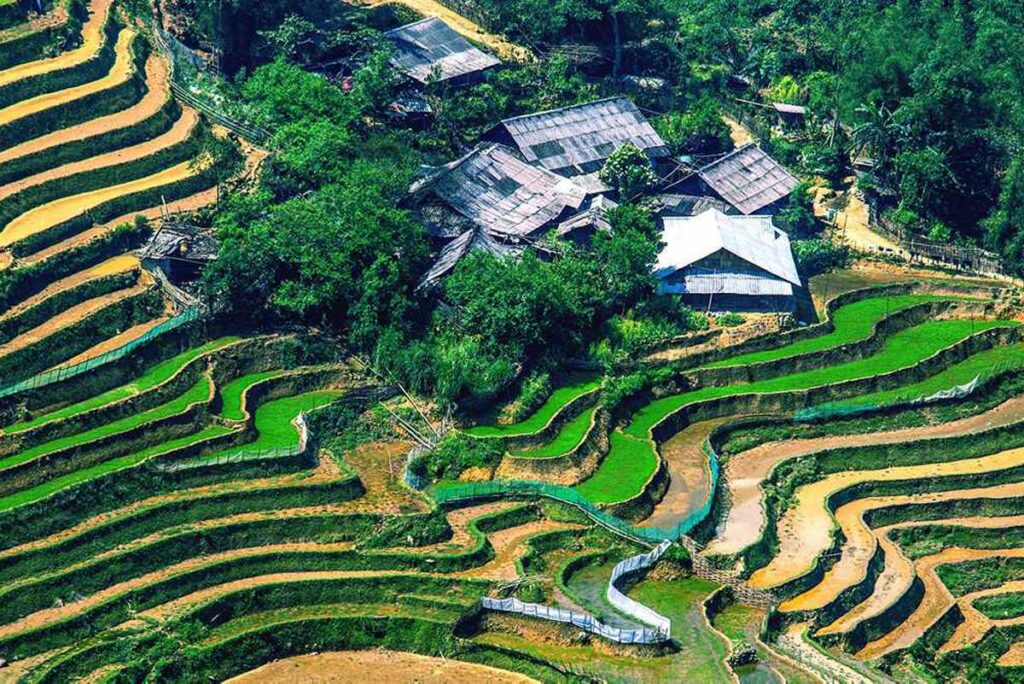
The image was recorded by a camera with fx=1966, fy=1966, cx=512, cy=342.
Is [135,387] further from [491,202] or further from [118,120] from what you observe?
[491,202]

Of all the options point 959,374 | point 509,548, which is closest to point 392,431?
point 509,548

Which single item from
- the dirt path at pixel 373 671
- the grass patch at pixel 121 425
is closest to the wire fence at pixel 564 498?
the dirt path at pixel 373 671

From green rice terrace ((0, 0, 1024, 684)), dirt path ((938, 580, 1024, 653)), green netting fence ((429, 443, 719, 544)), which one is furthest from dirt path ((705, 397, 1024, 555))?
dirt path ((938, 580, 1024, 653))

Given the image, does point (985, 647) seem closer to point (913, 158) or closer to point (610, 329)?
point (610, 329)

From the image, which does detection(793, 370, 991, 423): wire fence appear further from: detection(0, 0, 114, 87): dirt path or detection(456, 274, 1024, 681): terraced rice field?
detection(0, 0, 114, 87): dirt path

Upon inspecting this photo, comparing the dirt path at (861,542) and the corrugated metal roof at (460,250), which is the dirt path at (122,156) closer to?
the corrugated metal roof at (460,250)

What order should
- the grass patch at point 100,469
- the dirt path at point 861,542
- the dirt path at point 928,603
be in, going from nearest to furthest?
1. the grass patch at point 100,469
2. the dirt path at point 928,603
3. the dirt path at point 861,542

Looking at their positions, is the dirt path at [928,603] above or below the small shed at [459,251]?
below
